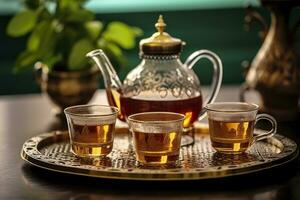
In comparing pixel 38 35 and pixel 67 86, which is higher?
pixel 38 35

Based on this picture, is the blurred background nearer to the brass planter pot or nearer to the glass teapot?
the brass planter pot

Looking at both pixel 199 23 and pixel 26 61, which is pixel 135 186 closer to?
pixel 26 61

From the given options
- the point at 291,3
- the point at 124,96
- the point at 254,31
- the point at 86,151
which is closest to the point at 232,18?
the point at 254,31

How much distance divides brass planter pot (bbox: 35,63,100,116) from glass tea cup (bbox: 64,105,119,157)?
0.47m

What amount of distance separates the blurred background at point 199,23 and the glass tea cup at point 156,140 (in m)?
1.78

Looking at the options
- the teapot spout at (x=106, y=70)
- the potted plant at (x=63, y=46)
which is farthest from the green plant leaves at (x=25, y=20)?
the teapot spout at (x=106, y=70)

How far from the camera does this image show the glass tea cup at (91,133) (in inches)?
42.9

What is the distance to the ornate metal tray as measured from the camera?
1009 mm

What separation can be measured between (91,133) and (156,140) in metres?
0.11

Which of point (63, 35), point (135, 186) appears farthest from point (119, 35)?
point (135, 186)

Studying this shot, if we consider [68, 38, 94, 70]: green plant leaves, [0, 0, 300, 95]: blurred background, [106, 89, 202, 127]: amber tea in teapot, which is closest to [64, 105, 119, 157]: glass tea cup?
[106, 89, 202, 127]: amber tea in teapot

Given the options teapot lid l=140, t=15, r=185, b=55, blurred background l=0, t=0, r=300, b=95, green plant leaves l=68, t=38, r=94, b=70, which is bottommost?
blurred background l=0, t=0, r=300, b=95

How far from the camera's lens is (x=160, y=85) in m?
1.26

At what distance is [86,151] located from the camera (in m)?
1.11
